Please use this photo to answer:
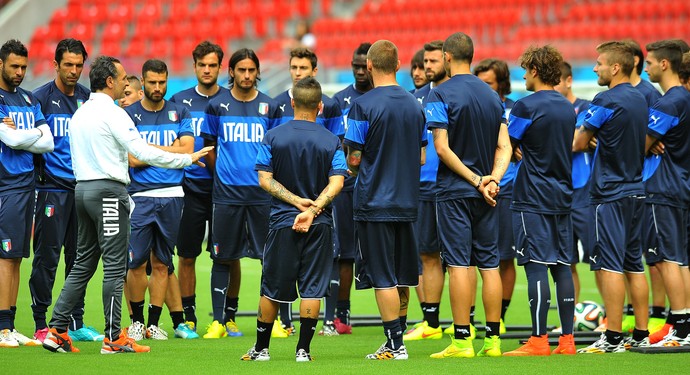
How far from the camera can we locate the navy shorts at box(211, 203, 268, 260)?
31.9 ft

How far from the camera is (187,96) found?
33.7 feet

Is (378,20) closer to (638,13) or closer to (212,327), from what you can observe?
(638,13)

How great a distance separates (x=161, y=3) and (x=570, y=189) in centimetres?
2281

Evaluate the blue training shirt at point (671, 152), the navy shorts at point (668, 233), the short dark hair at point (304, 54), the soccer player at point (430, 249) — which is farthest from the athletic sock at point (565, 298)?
the short dark hair at point (304, 54)

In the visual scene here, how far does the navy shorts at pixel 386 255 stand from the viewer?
7789mm

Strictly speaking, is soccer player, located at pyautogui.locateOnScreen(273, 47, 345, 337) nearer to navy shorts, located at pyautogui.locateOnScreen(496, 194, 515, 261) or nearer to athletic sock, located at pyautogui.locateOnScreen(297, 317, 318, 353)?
navy shorts, located at pyautogui.locateOnScreen(496, 194, 515, 261)

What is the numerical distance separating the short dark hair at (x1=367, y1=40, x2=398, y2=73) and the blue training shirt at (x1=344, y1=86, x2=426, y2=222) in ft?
0.51

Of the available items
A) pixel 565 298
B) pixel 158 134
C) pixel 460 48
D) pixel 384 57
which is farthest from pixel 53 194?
pixel 565 298

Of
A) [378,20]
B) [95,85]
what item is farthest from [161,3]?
[95,85]

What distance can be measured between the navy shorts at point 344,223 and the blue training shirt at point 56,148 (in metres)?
2.64

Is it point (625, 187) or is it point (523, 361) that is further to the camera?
point (625, 187)

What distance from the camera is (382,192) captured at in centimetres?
779

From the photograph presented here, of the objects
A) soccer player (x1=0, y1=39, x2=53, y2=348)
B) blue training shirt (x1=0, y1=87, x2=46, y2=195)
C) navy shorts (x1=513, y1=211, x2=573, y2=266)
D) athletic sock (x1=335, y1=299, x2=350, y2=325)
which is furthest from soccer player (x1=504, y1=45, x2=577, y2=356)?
blue training shirt (x1=0, y1=87, x2=46, y2=195)

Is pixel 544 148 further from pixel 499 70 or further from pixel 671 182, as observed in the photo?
pixel 499 70
